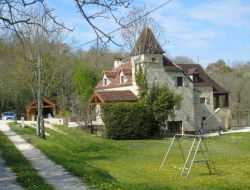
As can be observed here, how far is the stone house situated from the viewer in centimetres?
4412

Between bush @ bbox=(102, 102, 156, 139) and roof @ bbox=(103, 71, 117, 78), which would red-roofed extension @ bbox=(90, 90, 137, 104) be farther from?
roof @ bbox=(103, 71, 117, 78)

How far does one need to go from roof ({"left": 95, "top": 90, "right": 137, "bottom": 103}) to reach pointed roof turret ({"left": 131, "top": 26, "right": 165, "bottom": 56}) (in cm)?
408

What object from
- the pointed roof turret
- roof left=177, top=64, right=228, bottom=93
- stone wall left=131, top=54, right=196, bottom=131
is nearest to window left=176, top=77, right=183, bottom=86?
stone wall left=131, top=54, right=196, bottom=131

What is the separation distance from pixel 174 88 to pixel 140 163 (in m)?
24.5

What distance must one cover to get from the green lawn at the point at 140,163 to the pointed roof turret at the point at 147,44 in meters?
10.3

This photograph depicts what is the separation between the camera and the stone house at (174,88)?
44.1m

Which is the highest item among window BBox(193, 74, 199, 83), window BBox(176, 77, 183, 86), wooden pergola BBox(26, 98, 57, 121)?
window BBox(193, 74, 199, 83)

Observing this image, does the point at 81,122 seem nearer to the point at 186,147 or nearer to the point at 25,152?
the point at 186,147

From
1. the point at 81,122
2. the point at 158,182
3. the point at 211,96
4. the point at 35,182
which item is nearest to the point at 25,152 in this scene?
the point at 158,182

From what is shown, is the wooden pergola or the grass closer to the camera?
the grass

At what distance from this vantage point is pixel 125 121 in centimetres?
3912

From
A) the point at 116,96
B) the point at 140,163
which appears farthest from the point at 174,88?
the point at 140,163

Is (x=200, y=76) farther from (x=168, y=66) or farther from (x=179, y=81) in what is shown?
(x=168, y=66)

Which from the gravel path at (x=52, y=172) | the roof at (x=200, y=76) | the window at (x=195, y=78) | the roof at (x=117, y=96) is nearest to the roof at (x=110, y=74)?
the roof at (x=117, y=96)
